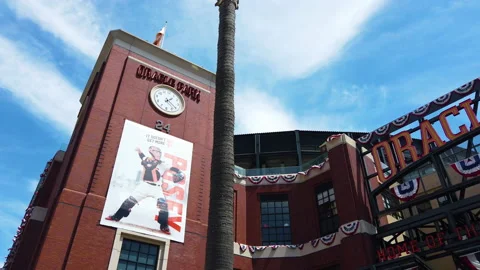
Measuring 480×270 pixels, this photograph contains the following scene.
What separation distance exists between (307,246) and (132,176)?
1204 centimetres

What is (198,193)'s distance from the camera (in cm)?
2422

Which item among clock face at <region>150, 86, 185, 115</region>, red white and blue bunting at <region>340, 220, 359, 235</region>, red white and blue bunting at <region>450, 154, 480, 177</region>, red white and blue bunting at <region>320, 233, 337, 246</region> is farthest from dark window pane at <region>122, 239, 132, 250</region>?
red white and blue bunting at <region>450, 154, 480, 177</region>

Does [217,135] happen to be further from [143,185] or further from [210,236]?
[143,185]

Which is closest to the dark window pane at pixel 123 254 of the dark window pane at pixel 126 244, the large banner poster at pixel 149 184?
the dark window pane at pixel 126 244

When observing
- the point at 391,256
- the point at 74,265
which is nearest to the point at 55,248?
the point at 74,265


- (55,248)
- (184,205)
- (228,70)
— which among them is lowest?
(55,248)

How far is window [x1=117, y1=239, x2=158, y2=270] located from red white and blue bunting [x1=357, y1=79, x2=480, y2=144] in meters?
15.2

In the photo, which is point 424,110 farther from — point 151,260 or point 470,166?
point 151,260

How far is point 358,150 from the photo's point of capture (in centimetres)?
2530

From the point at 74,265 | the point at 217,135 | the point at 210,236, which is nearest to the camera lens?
the point at 210,236

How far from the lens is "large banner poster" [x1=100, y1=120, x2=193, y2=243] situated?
2050 centimetres

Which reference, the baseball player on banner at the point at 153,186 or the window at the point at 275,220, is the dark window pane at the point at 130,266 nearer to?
the baseball player on banner at the point at 153,186

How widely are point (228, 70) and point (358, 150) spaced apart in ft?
47.1

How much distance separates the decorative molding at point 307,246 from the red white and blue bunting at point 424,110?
6.08 m
